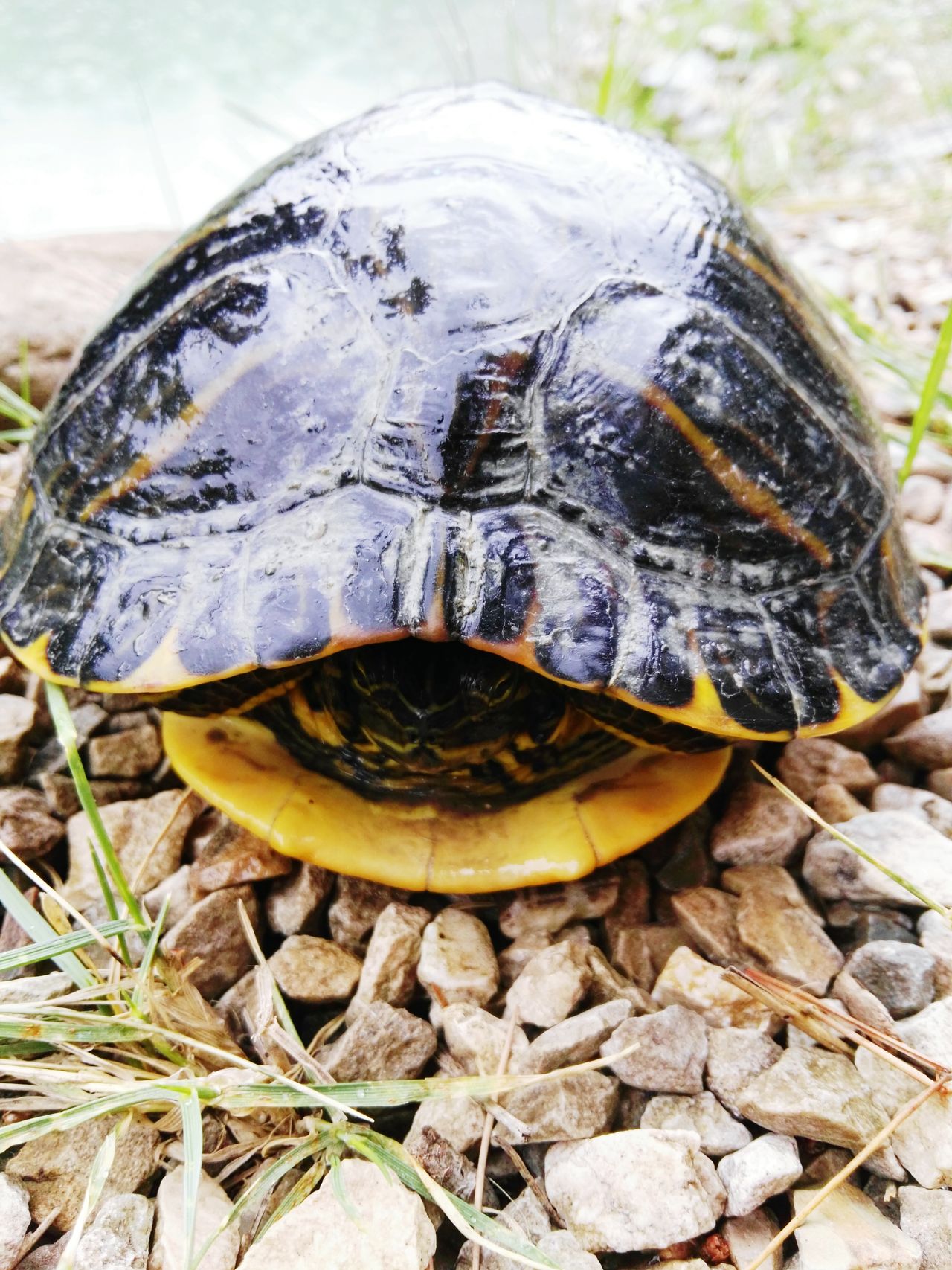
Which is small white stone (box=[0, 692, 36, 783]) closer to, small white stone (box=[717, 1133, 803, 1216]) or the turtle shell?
the turtle shell

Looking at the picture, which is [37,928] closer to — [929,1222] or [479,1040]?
[479,1040]

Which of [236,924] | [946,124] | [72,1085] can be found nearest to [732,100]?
[946,124]

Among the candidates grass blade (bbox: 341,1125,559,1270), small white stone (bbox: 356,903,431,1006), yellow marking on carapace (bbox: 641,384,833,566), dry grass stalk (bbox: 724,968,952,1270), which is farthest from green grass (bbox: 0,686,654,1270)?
yellow marking on carapace (bbox: 641,384,833,566)

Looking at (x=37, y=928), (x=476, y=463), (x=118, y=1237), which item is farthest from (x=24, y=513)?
(x=118, y=1237)

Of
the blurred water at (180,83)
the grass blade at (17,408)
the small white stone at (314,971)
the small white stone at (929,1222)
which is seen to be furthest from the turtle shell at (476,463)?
the blurred water at (180,83)

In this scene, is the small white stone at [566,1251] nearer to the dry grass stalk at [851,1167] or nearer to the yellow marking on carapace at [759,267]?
the dry grass stalk at [851,1167]
